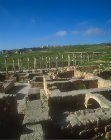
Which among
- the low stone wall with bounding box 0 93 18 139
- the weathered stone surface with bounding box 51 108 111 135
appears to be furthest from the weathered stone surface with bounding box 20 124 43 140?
the low stone wall with bounding box 0 93 18 139

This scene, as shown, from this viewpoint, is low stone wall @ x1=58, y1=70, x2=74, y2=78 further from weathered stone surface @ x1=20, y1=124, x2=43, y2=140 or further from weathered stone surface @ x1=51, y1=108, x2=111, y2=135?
weathered stone surface @ x1=20, y1=124, x2=43, y2=140

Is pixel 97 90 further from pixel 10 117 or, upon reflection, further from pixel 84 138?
pixel 10 117

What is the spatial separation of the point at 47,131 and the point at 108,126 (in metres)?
2.50

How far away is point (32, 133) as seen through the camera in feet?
15.0

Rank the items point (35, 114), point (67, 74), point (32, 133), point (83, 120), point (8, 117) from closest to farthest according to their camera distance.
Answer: point (32, 133), point (35, 114), point (83, 120), point (8, 117), point (67, 74)

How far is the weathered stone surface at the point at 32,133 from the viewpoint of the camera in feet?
14.3

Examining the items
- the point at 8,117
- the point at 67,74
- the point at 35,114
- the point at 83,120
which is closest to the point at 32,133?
the point at 35,114

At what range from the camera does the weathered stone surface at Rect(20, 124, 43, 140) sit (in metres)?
4.37

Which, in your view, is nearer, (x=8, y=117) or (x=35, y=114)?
(x=35, y=114)

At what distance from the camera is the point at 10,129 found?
6.61 m

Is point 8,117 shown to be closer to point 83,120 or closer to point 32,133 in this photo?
point 32,133

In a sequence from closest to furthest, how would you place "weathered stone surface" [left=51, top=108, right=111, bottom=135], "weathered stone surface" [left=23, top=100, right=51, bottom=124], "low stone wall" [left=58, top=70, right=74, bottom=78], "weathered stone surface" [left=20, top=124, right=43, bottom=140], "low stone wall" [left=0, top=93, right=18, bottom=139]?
"weathered stone surface" [left=20, top=124, right=43, bottom=140] → "weathered stone surface" [left=23, top=100, right=51, bottom=124] → "weathered stone surface" [left=51, top=108, right=111, bottom=135] → "low stone wall" [left=0, top=93, right=18, bottom=139] → "low stone wall" [left=58, top=70, right=74, bottom=78]

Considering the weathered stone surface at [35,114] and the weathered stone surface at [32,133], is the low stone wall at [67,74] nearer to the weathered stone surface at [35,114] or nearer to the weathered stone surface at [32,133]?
the weathered stone surface at [35,114]

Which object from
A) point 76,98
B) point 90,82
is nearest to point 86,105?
point 76,98
